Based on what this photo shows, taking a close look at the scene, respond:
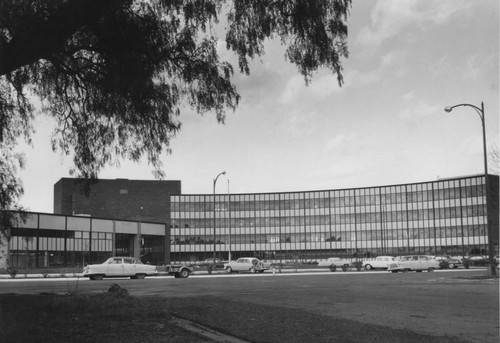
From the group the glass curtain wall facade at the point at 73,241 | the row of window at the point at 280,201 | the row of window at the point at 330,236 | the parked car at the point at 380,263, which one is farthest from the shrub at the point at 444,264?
the row of window at the point at 280,201

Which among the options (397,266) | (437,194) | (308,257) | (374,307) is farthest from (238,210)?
(374,307)

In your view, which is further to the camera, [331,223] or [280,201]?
[280,201]

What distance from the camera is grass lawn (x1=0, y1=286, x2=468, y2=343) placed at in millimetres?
8531

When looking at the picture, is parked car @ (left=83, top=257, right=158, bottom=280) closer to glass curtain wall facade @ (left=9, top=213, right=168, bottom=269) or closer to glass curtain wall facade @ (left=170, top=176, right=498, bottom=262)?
glass curtain wall facade @ (left=9, top=213, right=168, bottom=269)

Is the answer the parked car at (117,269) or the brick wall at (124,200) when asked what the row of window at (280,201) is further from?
the parked car at (117,269)

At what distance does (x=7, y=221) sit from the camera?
45.6 ft

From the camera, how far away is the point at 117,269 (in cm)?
3941

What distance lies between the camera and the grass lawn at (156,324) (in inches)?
336

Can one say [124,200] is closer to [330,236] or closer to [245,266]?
[330,236]

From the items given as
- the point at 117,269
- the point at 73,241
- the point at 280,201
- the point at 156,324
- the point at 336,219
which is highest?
the point at 280,201

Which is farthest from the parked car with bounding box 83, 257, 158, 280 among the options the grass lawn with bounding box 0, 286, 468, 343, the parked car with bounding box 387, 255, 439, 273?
the grass lawn with bounding box 0, 286, 468, 343

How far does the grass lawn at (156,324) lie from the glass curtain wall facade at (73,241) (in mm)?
50872

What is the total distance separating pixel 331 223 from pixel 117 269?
278ft

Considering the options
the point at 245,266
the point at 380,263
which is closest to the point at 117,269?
the point at 245,266
